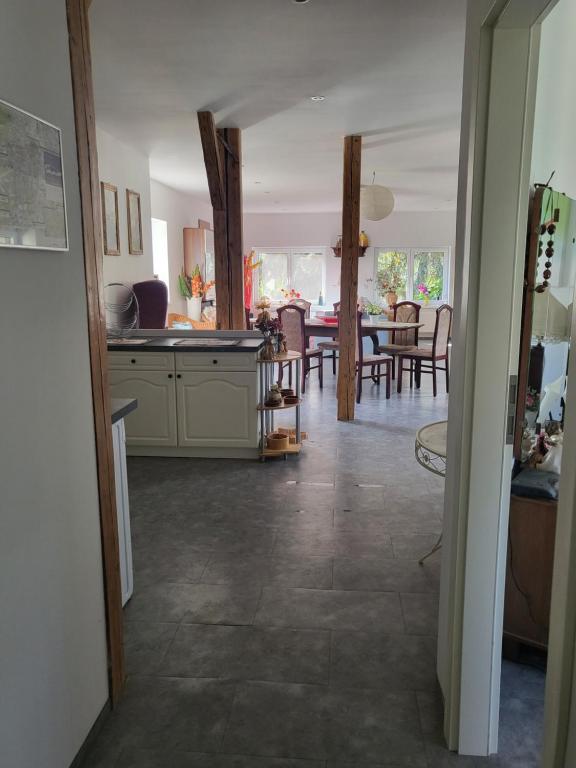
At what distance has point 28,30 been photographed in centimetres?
137

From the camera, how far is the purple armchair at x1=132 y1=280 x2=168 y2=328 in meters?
6.00

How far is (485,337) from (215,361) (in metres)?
2.89

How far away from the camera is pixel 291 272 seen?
1162 centimetres

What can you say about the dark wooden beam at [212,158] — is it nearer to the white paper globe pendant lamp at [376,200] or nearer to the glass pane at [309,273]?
the white paper globe pendant lamp at [376,200]

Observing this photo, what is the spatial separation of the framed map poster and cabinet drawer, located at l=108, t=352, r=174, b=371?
2.76m

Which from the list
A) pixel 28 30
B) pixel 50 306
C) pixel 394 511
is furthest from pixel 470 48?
pixel 394 511

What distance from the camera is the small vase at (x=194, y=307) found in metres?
8.91

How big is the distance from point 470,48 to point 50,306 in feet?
4.15

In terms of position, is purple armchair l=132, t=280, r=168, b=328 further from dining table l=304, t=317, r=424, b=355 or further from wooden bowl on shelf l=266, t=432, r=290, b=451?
wooden bowl on shelf l=266, t=432, r=290, b=451

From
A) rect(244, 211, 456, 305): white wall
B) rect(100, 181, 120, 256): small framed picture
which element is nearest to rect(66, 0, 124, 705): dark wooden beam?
rect(100, 181, 120, 256): small framed picture

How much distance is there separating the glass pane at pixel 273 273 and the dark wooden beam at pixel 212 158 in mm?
6597

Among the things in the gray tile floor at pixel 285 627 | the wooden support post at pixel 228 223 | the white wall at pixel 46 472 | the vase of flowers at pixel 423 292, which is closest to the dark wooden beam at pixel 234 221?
the wooden support post at pixel 228 223

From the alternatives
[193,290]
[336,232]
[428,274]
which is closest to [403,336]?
[193,290]

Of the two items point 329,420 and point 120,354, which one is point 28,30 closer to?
point 120,354
